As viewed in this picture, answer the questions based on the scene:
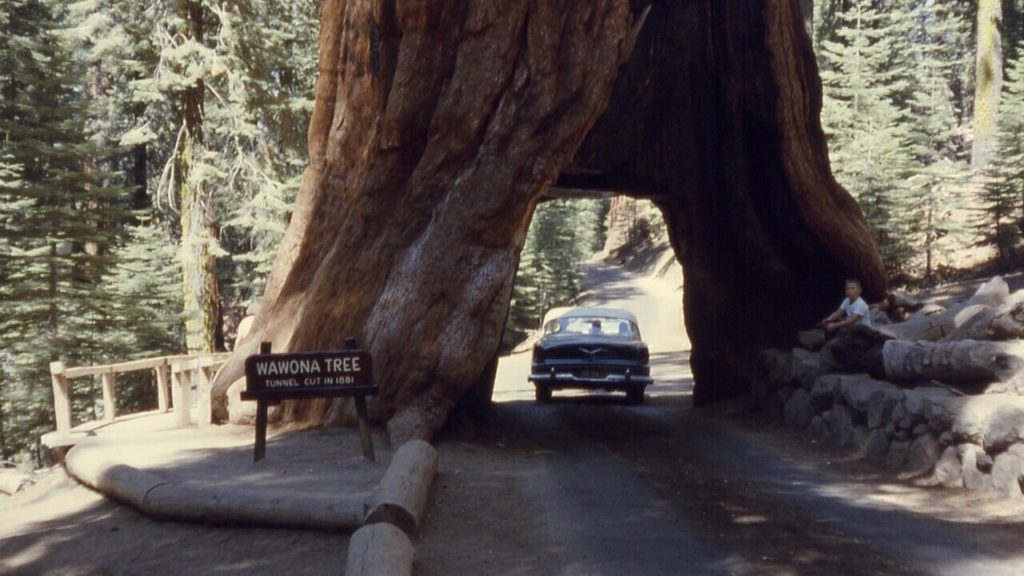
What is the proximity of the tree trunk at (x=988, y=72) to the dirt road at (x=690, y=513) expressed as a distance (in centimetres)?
2017

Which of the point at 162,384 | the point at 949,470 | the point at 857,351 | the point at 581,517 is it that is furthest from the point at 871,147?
the point at 581,517

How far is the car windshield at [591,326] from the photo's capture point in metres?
20.0

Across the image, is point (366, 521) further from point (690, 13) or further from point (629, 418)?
point (690, 13)

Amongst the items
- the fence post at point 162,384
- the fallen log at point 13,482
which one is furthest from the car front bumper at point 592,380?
the fallen log at point 13,482

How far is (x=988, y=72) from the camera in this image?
2928 cm

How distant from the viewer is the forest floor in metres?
6.99

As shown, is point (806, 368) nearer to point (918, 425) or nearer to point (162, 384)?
point (918, 425)

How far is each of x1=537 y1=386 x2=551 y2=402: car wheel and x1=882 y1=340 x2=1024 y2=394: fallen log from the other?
31.8ft

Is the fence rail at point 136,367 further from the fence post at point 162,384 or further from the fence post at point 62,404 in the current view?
the fence post at point 162,384

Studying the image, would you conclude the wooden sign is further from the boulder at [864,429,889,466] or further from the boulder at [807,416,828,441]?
the boulder at [807,416,828,441]

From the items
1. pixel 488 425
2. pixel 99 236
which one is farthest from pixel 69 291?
pixel 488 425

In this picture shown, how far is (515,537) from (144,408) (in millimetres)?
21105

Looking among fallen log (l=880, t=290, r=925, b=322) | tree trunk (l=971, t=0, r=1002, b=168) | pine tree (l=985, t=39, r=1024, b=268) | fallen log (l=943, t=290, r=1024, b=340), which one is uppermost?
tree trunk (l=971, t=0, r=1002, b=168)

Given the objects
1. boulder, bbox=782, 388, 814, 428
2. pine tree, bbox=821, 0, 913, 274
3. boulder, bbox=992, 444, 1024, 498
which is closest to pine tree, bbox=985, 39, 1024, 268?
pine tree, bbox=821, 0, 913, 274
